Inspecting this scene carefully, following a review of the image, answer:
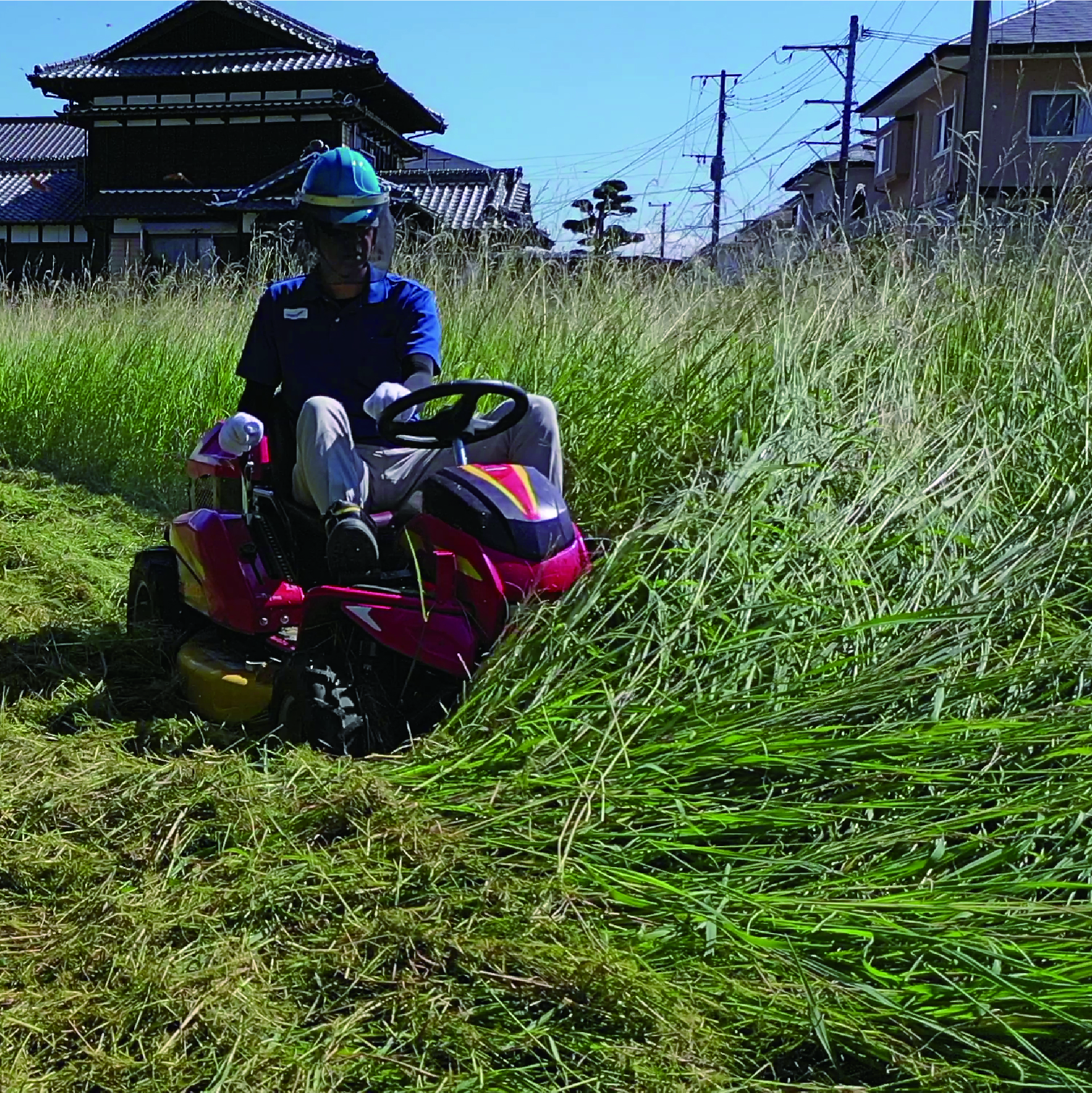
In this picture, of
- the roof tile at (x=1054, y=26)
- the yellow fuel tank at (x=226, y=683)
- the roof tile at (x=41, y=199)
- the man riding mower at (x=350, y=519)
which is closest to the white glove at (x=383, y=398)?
the man riding mower at (x=350, y=519)

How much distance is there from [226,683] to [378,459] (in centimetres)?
72

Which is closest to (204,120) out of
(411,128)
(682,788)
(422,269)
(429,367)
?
(411,128)

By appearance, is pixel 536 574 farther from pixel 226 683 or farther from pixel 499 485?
pixel 226 683

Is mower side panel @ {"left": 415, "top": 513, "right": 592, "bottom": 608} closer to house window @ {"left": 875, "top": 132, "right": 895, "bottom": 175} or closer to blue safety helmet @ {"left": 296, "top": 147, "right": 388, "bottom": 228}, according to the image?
blue safety helmet @ {"left": 296, "top": 147, "right": 388, "bottom": 228}

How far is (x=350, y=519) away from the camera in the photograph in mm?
3037

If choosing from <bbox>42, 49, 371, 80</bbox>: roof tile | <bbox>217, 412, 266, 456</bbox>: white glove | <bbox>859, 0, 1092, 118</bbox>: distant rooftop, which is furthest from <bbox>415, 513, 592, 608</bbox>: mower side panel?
<bbox>42, 49, 371, 80</bbox>: roof tile

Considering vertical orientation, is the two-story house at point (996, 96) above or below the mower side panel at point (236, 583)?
above

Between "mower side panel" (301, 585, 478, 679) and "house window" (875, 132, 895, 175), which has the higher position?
"house window" (875, 132, 895, 175)

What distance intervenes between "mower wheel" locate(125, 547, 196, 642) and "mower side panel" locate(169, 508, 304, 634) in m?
0.41

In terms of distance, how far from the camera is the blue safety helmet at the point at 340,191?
3562 millimetres

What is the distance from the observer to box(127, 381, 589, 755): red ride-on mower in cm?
281

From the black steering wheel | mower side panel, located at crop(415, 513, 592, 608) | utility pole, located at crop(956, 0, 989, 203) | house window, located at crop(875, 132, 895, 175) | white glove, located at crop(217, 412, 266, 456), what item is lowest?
mower side panel, located at crop(415, 513, 592, 608)

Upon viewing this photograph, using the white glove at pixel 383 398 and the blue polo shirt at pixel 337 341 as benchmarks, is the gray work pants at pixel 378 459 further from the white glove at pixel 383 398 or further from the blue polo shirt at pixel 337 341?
the blue polo shirt at pixel 337 341

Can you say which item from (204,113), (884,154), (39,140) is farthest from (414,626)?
(39,140)
